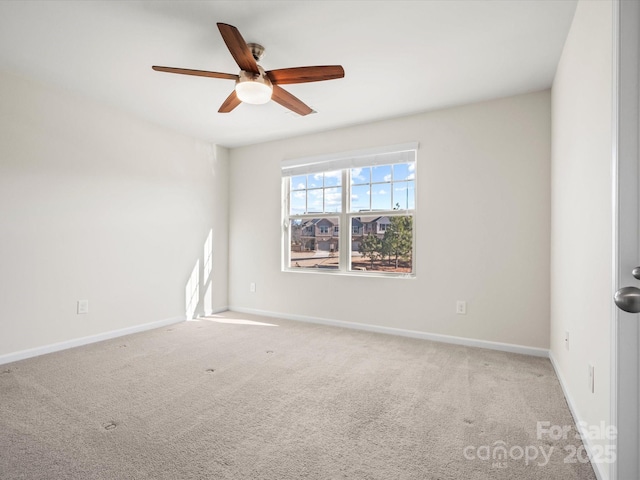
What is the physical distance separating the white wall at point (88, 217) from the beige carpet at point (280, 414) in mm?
497

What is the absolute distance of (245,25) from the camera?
7.14 feet

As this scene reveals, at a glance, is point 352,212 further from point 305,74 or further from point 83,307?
point 83,307

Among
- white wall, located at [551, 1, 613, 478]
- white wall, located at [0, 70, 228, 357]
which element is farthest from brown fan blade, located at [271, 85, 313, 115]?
white wall, located at [0, 70, 228, 357]

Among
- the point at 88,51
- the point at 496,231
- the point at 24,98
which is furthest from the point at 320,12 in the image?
the point at 24,98

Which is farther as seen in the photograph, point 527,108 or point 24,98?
point 527,108

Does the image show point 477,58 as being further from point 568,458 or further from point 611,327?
point 568,458

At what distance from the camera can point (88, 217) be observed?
3.39m

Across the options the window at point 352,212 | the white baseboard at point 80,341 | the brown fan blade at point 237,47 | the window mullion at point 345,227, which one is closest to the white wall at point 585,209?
the window at point 352,212

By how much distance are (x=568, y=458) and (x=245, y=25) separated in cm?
308

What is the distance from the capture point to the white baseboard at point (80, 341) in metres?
2.87

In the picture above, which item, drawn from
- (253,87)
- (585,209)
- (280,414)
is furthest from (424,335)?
(253,87)

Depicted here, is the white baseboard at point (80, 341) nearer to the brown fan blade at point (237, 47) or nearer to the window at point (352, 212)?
the window at point (352, 212)

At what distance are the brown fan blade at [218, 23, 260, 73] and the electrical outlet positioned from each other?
2849 millimetres

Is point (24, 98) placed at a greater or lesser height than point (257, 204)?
greater
